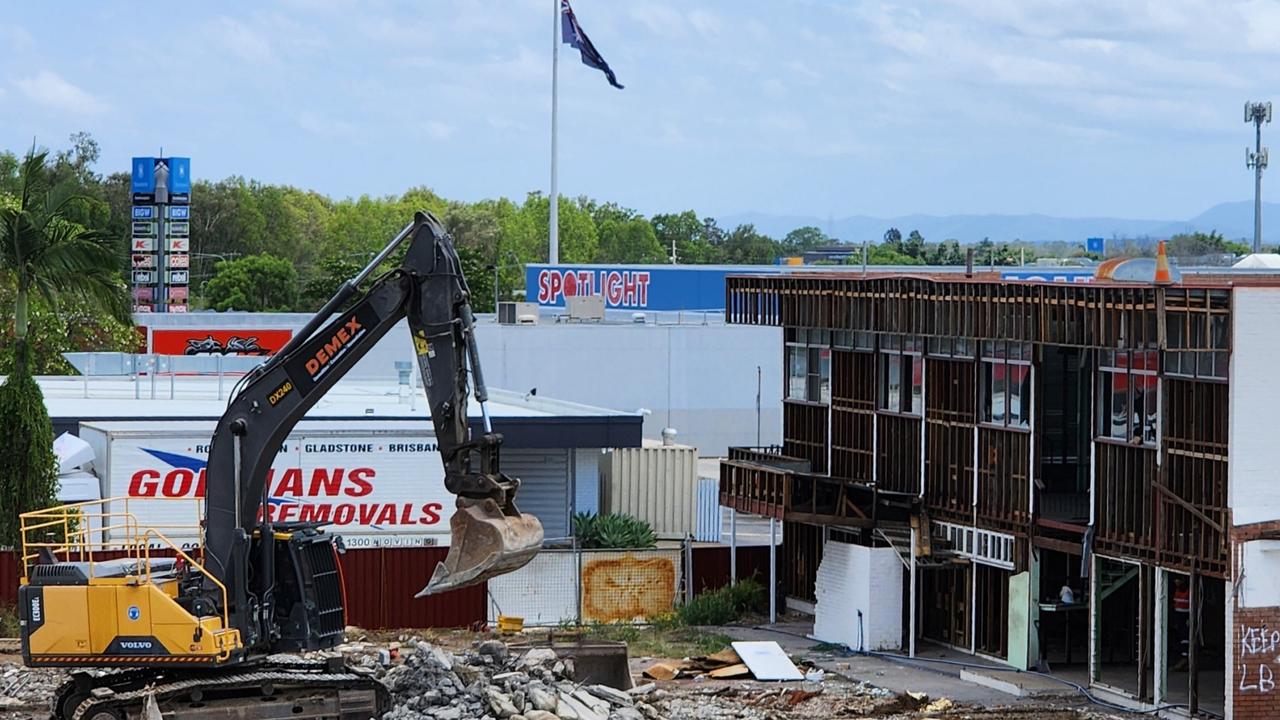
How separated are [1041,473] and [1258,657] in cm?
596

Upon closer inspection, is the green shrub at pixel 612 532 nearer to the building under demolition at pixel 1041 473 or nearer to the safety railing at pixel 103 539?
the building under demolition at pixel 1041 473

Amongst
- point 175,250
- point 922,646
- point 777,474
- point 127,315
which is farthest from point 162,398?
point 175,250

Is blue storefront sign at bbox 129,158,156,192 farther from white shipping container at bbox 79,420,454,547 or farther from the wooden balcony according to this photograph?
the wooden balcony

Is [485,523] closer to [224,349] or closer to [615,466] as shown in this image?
[615,466]

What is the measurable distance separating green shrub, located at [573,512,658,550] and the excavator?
1597 centimetres

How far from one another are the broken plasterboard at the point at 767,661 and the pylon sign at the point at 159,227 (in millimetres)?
57254

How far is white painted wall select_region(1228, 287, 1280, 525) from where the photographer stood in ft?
91.4

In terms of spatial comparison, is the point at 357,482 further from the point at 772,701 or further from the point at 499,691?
the point at 499,691

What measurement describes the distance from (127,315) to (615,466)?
12808mm

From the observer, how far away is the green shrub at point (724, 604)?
1497 inches

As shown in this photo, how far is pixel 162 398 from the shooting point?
4753 centimetres

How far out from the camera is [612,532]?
1630 inches

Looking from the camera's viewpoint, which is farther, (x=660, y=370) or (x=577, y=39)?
(x=577, y=39)

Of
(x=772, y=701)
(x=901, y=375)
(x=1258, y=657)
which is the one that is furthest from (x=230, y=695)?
(x=901, y=375)
